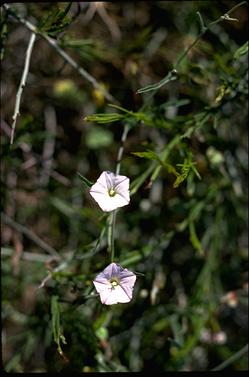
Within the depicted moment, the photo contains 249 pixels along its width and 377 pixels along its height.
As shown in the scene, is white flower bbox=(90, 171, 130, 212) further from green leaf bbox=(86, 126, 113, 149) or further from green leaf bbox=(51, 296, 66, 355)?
green leaf bbox=(86, 126, 113, 149)

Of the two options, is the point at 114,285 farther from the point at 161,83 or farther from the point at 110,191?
the point at 161,83

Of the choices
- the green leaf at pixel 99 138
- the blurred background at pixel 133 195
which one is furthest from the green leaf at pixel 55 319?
the green leaf at pixel 99 138

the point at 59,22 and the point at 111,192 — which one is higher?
the point at 59,22

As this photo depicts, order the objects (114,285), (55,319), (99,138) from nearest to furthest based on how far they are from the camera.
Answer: (114,285) < (55,319) < (99,138)

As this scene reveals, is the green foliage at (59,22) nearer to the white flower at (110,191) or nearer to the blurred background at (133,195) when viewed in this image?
the blurred background at (133,195)

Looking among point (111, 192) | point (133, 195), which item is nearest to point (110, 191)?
point (111, 192)
